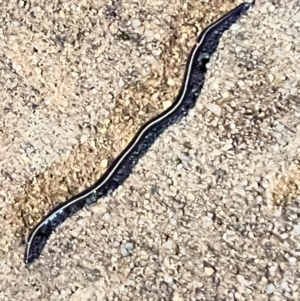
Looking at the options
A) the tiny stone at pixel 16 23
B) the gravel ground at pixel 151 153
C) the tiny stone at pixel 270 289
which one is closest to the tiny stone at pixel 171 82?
the gravel ground at pixel 151 153

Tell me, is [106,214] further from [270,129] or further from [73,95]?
[270,129]

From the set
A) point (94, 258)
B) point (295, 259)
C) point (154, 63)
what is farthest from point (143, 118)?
point (295, 259)

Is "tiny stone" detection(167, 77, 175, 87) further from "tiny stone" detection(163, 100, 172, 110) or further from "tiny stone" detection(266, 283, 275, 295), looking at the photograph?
"tiny stone" detection(266, 283, 275, 295)

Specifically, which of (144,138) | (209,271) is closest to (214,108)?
(144,138)

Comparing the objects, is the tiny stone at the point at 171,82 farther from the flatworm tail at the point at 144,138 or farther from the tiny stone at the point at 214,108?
the tiny stone at the point at 214,108

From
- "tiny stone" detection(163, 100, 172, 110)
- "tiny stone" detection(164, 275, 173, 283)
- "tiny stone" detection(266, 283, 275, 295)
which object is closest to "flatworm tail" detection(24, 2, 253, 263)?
"tiny stone" detection(163, 100, 172, 110)

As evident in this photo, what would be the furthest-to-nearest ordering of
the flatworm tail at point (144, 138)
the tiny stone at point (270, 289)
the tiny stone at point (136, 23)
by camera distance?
the tiny stone at point (136, 23)
the flatworm tail at point (144, 138)
the tiny stone at point (270, 289)

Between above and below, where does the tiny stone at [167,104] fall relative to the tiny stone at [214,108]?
below
